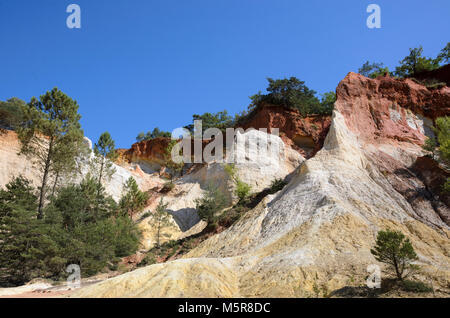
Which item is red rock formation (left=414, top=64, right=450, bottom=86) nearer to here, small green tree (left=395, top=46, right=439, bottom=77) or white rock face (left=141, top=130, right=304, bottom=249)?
small green tree (left=395, top=46, right=439, bottom=77)

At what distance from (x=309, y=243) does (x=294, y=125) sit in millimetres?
22243

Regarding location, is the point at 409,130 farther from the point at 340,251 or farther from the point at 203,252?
the point at 203,252

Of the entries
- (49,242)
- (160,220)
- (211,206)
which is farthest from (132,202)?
(49,242)

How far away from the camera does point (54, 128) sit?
80.1 feet

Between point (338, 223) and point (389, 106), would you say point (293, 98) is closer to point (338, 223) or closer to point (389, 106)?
point (389, 106)

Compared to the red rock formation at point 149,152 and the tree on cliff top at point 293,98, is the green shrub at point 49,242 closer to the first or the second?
the tree on cliff top at point 293,98

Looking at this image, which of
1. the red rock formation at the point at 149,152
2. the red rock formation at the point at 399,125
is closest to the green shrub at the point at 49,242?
the red rock formation at the point at 399,125

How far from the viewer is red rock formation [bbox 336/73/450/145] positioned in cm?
2588

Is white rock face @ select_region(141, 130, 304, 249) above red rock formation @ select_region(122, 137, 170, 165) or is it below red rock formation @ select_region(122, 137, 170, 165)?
below

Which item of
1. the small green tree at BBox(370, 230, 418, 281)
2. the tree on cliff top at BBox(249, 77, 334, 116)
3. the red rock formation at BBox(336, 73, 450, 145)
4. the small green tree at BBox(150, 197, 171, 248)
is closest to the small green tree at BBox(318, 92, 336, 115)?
the tree on cliff top at BBox(249, 77, 334, 116)

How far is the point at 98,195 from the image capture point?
2841 centimetres

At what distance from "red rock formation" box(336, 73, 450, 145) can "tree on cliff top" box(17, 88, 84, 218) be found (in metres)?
22.8
